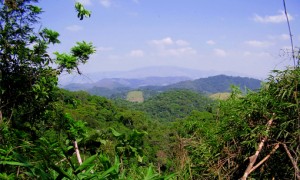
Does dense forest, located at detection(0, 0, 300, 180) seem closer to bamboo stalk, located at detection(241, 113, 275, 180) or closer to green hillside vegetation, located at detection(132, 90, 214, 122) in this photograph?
bamboo stalk, located at detection(241, 113, 275, 180)

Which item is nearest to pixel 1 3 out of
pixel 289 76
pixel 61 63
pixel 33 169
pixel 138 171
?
pixel 61 63

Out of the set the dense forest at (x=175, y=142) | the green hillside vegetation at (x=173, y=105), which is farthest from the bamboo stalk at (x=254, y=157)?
the green hillside vegetation at (x=173, y=105)

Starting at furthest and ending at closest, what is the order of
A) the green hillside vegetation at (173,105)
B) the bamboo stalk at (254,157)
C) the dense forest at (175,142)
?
the green hillside vegetation at (173,105) < the bamboo stalk at (254,157) < the dense forest at (175,142)

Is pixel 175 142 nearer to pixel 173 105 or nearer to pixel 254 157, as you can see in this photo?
pixel 254 157

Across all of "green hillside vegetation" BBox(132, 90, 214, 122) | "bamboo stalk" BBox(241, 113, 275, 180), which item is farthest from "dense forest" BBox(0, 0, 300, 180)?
"green hillside vegetation" BBox(132, 90, 214, 122)

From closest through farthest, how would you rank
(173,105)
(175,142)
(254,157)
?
(254,157), (175,142), (173,105)

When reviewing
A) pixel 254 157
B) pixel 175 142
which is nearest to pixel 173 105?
pixel 175 142

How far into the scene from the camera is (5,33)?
3.46 metres

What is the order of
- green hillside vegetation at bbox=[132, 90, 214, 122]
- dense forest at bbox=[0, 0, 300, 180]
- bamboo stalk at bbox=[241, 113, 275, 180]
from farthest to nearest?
green hillside vegetation at bbox=[132, 90, 214, 122], bamboo stalk at bbox=[241, 113, 275, 180], dense forest at bbox=[0, 0, 300, 180]

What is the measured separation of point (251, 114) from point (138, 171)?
40.4 inches

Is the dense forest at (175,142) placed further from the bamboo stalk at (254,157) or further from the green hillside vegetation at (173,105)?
the green hillside vegetation at (173,105)

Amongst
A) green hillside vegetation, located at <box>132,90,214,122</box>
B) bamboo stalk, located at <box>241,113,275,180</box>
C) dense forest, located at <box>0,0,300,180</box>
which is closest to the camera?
dense forest, located at <box>0,0,300,180</box>

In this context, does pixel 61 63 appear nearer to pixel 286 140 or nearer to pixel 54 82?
pixel 54 82

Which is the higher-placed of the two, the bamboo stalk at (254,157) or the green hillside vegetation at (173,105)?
the bamboo stalk at (254,157)
